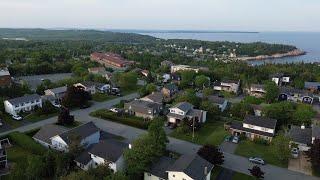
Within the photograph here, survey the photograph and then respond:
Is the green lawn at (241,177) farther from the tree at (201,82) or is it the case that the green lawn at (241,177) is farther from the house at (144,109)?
the tree at (201,82)

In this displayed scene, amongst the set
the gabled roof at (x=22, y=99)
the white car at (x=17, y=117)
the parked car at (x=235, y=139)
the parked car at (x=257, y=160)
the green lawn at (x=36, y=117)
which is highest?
the gabled roof at (x=22, y=99)

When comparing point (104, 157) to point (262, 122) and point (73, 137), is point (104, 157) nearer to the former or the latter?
point (73, 137)

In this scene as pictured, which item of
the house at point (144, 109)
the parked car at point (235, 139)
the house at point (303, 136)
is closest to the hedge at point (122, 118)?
the house at point (144, 109)

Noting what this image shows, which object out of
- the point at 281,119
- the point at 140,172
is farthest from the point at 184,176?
the point at 281,119

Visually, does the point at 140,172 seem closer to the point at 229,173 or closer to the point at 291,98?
the point at 229,173

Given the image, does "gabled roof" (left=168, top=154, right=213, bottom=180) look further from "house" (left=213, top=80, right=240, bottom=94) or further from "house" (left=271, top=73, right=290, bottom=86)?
"house" (left=271, top=73, right=290, bottom=86)

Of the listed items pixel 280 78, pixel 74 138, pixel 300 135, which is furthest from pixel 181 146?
pixel 280 78
